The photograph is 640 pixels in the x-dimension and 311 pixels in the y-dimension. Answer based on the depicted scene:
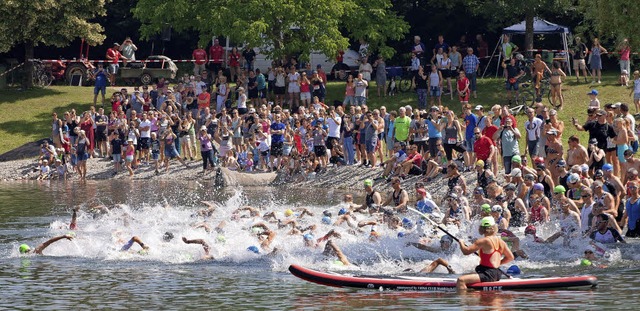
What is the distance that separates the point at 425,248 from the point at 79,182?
17.2m

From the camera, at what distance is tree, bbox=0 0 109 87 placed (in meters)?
44.4

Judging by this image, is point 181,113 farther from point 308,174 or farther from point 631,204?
point 631,204

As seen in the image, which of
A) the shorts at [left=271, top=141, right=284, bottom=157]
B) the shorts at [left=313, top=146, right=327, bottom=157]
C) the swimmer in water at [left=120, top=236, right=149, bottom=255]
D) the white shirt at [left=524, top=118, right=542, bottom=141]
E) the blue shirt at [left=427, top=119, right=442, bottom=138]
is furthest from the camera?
the shorts at [left=271, top=141, right=284, bottom=157]

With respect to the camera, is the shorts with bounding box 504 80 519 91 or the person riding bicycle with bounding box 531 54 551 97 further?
the shorts with bounding box 504 80 519 91

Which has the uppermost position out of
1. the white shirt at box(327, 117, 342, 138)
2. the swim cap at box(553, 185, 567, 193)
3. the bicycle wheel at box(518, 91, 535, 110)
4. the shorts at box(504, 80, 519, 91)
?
the shorts at box(504, 80, 519, 91)

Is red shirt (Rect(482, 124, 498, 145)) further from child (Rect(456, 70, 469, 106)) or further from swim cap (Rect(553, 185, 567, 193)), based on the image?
child (Rect(456, 70, 469, 106))

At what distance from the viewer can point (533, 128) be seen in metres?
27.0

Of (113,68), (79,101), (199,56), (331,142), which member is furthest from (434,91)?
(79,101)

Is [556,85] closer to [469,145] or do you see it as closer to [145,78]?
[469,145]

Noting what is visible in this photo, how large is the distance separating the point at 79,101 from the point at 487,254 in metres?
29.0

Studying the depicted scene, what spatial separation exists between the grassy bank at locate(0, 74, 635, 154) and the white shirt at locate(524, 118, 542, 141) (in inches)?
242

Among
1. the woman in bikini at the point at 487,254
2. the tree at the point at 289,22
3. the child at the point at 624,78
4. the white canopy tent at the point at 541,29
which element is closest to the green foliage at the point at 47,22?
the tree at the point at 289,22

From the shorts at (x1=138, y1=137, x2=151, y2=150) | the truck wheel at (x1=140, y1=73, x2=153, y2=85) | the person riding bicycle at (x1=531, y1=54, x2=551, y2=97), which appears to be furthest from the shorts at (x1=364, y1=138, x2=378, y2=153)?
the truck wheel at (x1=140, y1=73, x2=153, y2=85)

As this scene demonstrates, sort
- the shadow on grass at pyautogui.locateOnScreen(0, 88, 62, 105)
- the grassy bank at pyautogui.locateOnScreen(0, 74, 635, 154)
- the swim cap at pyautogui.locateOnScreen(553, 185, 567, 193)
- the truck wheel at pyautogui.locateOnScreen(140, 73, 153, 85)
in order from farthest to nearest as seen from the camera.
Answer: the shadow on grass at pyautogui.locateOnScreen(0, 88, 62, 105)
the truck wheel at pyautogui.locateOnScreen(140, 73, 153, 85)
the grassy bank at pyautogui.locateOnScreen(0, 74, 635, 154)
the swim cap at pyautogui.locateOnScreen(553, 185, 567, 193)
